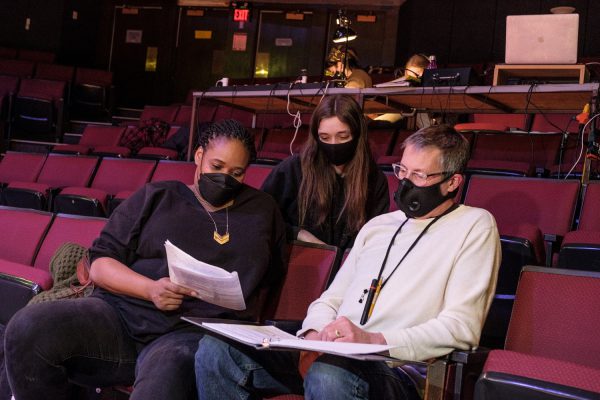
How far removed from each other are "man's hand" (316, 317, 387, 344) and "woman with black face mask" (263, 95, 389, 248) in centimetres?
66

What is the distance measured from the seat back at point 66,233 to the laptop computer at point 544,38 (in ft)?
7.57

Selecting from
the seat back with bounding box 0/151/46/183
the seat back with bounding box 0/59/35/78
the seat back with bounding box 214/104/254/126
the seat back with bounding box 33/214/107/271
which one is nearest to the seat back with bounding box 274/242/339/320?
the seat back with bounding box 33/214/107/271

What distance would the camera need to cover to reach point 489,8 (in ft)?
25.8

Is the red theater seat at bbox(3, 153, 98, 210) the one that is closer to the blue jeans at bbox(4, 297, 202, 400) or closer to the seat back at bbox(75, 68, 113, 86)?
the blue jeans at bbox(4, 297, 202, 400)

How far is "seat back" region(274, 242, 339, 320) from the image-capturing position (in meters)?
1.83

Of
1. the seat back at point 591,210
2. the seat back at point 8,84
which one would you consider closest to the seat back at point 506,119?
the seat back at point 591,210

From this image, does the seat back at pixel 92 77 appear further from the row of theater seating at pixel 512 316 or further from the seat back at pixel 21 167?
the row of theater seating at pixel 512 316

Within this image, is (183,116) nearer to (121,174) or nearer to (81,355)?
(121,174)

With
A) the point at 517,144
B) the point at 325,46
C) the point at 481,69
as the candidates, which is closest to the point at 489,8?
the point at 481,69

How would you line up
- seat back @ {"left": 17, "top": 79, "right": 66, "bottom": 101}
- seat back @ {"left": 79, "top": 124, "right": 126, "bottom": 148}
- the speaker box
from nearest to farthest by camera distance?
the speaker box < seat back @ {"left": 79, "top": 124, "right": 126, "bottom": 148} < seat back @ {"left": 17, "top": 79, "right": 66, "bottom": 101}

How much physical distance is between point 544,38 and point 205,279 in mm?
2594

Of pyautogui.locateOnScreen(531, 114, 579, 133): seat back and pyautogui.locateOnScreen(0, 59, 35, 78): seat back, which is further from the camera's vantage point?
pyautogui.locateOnScreen(0, 59, 35, 78): seat back

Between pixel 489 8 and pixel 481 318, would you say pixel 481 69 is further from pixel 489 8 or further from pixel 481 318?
pixel 481 318

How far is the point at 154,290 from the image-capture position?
1.61 metres
